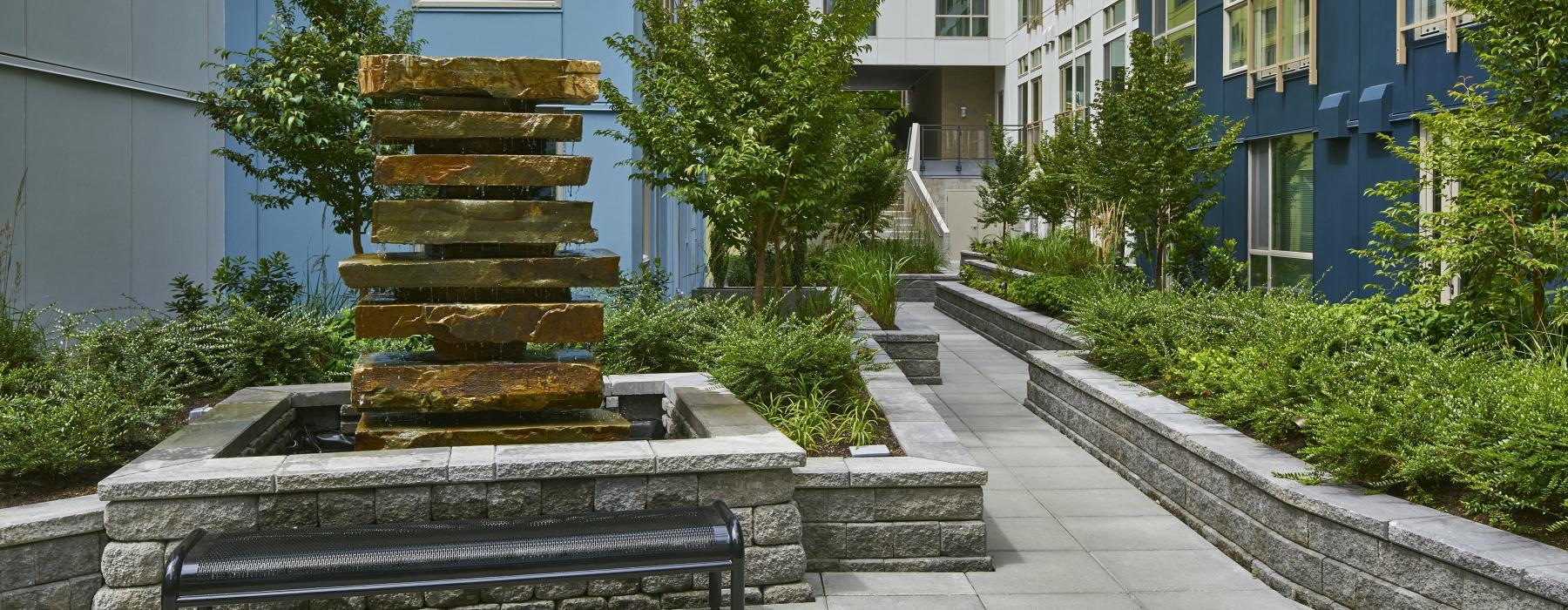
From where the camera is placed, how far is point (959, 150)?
1543 inches

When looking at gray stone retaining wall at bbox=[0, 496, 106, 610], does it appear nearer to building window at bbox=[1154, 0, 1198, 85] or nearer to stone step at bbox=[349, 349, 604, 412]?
stone step at bbox=[349, 349, 604, 412]

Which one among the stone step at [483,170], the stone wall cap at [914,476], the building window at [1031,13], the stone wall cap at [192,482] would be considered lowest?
the stone wall cap at [914,476]

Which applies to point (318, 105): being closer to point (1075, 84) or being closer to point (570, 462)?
point (570, 462)

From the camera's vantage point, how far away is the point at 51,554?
18.0 feet

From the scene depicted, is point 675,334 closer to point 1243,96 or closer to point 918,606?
point 918,606

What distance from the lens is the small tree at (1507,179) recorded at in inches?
317

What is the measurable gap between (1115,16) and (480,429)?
965 inches

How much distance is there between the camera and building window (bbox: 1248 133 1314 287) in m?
16.5

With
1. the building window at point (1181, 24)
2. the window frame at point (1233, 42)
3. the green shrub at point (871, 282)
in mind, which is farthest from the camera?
the building window at point (1181, 24)

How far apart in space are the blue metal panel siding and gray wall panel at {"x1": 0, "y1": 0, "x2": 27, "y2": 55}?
1158 cm

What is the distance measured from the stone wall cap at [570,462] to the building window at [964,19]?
37.9 metres

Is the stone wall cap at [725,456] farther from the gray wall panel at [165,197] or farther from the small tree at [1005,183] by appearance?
the small tree at [1005,183]

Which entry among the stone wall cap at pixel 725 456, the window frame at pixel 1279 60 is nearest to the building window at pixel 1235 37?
the window frame at pixel 1279 60

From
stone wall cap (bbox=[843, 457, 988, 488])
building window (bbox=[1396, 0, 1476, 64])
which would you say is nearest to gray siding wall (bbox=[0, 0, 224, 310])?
stone wall cap (bbox=[843, 457, 988, 488])
